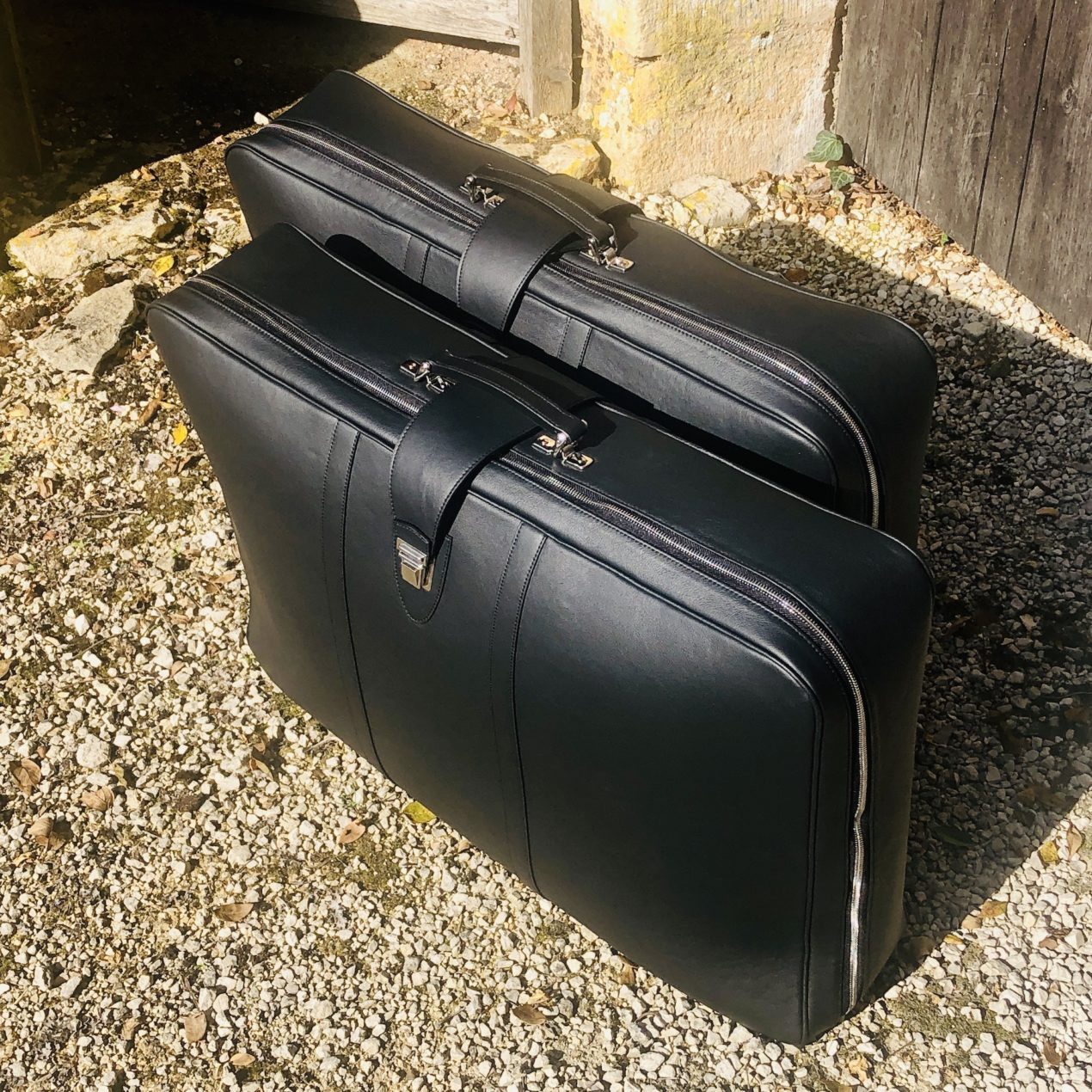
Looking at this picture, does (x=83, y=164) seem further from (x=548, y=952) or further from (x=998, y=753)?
(x=998, y=753)

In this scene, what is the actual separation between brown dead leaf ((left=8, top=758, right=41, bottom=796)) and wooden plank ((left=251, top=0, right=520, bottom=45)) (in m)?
2.83

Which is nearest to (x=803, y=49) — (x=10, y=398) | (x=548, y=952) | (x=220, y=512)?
(x=220, y=512)

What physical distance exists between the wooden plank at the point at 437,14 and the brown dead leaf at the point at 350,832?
2826 mm

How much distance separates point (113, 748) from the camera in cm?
245

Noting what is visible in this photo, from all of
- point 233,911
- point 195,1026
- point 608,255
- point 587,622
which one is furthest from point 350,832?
point 608,255

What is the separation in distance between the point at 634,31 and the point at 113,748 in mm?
2302

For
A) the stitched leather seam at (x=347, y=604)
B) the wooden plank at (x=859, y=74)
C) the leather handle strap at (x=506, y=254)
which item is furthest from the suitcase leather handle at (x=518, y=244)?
the wooden plank at (x=859, y=74)

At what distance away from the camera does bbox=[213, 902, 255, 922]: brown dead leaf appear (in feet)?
7.14

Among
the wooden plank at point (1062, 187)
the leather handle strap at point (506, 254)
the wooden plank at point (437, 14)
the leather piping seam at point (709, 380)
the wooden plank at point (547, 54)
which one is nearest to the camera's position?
the leather piping seam at point (709, 380)

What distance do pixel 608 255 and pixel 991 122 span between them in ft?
5.80

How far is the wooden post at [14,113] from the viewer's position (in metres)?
3.46

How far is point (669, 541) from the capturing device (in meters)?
1.55

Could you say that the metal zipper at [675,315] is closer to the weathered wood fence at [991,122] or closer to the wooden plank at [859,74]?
the weathered wood fence at [991,122]

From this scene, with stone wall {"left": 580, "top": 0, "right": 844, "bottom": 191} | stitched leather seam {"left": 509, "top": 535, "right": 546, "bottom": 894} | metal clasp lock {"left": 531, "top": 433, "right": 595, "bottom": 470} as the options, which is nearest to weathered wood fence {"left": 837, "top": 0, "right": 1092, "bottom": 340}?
stone wall {"left": 580, "top": 0, "right": 844, "bottom": 191}
